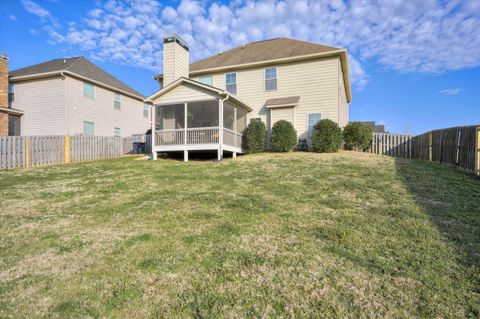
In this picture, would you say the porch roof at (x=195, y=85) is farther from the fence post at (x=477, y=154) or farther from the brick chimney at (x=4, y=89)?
the brick chimney at (x=4, y=89)

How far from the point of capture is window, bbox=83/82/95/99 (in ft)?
70.1

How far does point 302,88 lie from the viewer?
664 inches

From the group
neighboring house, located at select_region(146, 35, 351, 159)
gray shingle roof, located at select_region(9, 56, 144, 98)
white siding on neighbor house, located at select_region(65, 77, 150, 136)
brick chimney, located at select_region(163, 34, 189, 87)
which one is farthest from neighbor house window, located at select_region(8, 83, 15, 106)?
brick chimney, located at select_region(163, 34, 189, 87)

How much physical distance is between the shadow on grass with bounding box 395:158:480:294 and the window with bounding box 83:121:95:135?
20.6 metres

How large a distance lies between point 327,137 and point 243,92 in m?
6.55

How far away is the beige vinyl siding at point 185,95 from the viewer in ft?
48.6

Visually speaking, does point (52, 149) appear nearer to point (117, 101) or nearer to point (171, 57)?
point (171, 57)

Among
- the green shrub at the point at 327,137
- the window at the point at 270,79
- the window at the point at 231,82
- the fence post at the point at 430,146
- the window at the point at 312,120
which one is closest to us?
A: the fence post at the point at 430,146

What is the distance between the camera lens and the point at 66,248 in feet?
15.1

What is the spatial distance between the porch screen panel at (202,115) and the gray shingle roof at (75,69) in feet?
29.2

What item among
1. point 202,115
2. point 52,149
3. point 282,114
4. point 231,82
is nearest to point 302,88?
point 282,114

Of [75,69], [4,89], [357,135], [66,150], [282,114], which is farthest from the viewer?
[75,69]

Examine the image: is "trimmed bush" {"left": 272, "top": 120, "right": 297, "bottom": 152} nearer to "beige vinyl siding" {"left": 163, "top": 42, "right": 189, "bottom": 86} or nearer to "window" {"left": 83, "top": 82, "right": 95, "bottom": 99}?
"beige vinyl siding" {"left": 163, "top": 42, "right": 189, "bottom": 86}

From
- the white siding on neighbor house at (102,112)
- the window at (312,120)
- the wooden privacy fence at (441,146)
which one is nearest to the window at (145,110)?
the white siding on neighbor house at (102,112)
